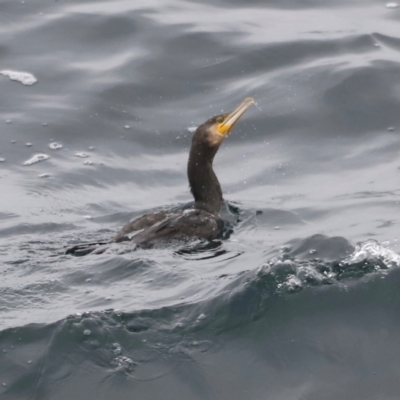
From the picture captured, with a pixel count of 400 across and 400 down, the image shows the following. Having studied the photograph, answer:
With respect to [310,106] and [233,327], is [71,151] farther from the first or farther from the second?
[233,327]

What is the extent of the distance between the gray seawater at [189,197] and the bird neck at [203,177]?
33cm

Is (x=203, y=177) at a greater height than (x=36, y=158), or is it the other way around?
(x=203, y=177)

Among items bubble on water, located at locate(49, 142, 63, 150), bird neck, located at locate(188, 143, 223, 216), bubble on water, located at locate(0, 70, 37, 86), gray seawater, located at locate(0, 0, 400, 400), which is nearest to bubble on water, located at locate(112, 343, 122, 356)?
gray seawater, located at locate(0, 0, 400, 400)

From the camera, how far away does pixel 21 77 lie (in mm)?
12219

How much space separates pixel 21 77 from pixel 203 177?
442cm

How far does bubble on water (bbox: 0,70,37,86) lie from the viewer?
12.1 metres

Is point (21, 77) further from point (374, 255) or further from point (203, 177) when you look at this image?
point (374, 255)

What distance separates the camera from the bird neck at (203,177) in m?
8.88

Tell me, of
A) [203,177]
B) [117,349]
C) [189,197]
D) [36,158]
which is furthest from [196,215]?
[117,349]

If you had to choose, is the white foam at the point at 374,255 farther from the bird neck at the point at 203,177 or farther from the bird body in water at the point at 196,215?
the bird neck at the point at 203,177

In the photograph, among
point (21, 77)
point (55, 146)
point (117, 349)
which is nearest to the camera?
point (117, 349)

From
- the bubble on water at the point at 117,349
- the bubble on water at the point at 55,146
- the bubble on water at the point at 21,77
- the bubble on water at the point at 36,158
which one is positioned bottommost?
the bubble on water at the point at 36,158

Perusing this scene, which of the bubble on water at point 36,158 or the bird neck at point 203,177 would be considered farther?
the bubble on water at point 36,158

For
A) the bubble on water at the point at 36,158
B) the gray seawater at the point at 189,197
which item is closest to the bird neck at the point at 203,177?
the gray seawater at the point at 189,197
